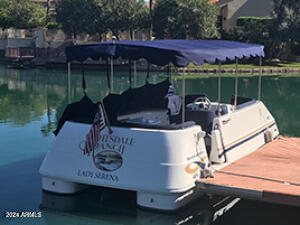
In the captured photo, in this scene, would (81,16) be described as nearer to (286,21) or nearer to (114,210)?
(286,21)

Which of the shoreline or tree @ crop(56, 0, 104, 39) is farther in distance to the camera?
tree @ crop(56, 0, 104, 39)

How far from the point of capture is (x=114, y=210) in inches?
362

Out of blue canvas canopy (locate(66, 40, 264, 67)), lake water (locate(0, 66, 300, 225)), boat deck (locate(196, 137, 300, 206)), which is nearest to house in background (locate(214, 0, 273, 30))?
lake water (locate(0, 66, 300, 225))

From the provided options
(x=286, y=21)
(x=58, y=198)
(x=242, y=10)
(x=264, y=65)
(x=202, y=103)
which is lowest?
(x=58, y=198)

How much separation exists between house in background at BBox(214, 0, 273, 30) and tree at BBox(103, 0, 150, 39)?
33.0 ft

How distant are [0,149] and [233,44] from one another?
293 inches

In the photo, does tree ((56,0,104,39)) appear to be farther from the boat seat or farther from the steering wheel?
the boat seat

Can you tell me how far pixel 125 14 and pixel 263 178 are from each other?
50.6 meters

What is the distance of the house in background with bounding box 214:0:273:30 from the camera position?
5991 cm

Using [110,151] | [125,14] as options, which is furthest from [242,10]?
[110,151]

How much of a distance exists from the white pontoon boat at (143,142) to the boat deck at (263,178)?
31cm

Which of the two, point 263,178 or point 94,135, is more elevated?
point 94,135

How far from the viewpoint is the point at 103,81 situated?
128 feet

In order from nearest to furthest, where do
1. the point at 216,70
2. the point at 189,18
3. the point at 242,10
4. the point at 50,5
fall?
the point at 216,70 < the point at 189,18 < the point at 242,10 < the point at 50,5
